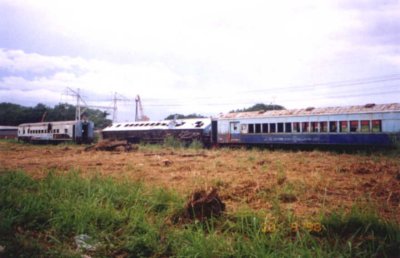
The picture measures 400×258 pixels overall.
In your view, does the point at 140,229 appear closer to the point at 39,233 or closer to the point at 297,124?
the point at 39,233

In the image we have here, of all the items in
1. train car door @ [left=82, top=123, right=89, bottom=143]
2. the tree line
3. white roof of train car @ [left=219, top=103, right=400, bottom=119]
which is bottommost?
train car door @ [left=82, top=123, right=89, bottom=143]

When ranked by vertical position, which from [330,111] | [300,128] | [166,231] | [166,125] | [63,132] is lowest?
[166,231]

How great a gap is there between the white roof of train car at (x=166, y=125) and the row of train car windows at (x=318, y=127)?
187 inches

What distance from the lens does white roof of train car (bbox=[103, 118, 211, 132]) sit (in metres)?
27.2

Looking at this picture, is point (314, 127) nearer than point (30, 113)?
Yes

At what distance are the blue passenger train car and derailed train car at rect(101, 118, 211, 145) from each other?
5.68ft

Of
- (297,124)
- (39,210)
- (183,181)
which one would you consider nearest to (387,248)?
(39,210)

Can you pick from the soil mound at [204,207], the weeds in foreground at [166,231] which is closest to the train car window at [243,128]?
the weeds in foreground at [166,231]

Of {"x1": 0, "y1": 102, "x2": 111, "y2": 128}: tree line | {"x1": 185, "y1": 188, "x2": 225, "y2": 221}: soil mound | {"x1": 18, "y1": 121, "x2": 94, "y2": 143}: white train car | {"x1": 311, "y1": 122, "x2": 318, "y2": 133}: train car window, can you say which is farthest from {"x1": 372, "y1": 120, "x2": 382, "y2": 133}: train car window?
{"x1": 0, "y1": 102, "x2": 111, "y2": 128}: tree line

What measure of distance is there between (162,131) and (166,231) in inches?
996

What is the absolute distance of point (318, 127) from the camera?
1934cm

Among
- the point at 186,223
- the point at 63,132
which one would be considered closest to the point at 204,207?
the point at 186,223

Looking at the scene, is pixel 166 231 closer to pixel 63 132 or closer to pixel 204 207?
pixel 204 207

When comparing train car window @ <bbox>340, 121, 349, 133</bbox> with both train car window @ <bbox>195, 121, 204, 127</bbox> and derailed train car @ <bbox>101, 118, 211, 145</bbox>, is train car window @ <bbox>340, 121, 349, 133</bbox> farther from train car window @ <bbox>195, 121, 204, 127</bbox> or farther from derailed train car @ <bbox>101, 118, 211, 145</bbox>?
train car window @ <bbox>195, 121, 204, 127</bbox>
